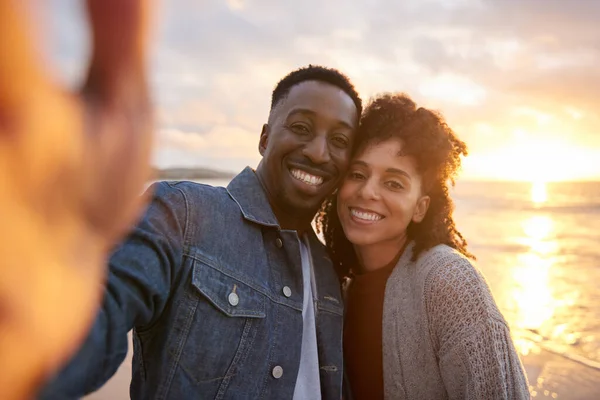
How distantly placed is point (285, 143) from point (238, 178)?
0.35 m

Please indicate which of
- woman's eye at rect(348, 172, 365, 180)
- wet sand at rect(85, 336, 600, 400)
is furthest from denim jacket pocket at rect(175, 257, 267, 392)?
wet sand at rect(85, 336, 600, 400)

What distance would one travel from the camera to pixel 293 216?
2709 mm

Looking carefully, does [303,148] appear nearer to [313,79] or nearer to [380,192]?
[313,79]

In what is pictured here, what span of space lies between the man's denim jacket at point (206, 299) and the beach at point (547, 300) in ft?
11.1

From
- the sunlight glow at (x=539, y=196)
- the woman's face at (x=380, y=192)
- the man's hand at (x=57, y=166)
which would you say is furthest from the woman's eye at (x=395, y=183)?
the sunlight glow at (x=539, y=196)

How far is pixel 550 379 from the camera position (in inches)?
229

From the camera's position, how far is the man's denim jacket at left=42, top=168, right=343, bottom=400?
1.60 meters

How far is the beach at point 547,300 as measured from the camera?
18.8 ft

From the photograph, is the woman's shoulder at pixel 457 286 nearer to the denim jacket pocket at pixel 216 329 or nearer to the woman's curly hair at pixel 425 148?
the woman's curly hair at pixel 425 148

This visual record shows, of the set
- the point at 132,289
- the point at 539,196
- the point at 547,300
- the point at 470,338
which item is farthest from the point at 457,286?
the point at 539,196

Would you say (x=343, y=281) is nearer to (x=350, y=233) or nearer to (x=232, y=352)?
(x=350, y=233)

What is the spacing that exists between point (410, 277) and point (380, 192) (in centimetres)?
58

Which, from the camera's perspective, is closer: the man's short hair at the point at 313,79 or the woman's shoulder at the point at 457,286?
the woman's shoulder at the point at 457,286

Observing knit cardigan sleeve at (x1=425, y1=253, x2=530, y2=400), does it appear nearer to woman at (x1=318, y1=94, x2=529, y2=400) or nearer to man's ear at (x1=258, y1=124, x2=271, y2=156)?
woman at (x1=318, y1=94, x2=529, y2=400)
